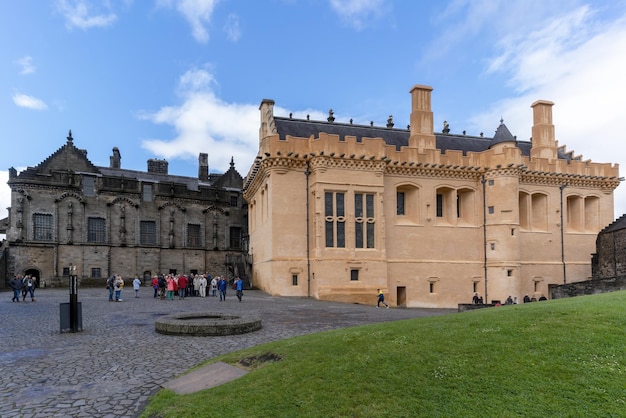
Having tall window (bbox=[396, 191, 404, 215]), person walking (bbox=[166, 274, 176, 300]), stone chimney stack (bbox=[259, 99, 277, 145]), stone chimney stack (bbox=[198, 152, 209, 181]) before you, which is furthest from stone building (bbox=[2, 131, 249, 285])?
tall window (bbox=[396, 191, 404, 215])

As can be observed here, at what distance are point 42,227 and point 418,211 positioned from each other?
34060 millimetres

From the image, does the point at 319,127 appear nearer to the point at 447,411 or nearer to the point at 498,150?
the point at 498,150

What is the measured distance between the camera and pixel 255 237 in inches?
1540

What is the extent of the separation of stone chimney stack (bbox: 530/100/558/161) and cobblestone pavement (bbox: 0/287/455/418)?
29547 mm

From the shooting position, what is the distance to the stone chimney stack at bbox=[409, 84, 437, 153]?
36.4 metres

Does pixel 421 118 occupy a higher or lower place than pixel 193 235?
higher

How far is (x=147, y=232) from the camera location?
44.5m

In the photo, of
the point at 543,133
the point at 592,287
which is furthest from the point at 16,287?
the point at 543,133

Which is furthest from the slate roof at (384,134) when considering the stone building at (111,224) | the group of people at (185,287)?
the stone building at (111,224)

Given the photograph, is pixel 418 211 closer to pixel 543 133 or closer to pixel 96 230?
pixel 543 133

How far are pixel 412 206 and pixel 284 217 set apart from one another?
36.4 feet

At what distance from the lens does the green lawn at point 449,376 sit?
545 centimetres

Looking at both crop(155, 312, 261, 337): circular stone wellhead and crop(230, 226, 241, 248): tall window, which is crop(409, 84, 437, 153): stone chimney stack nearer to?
crop(230, 226, 241, 248): tall window

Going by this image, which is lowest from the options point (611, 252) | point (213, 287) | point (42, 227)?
point (213, 287)
